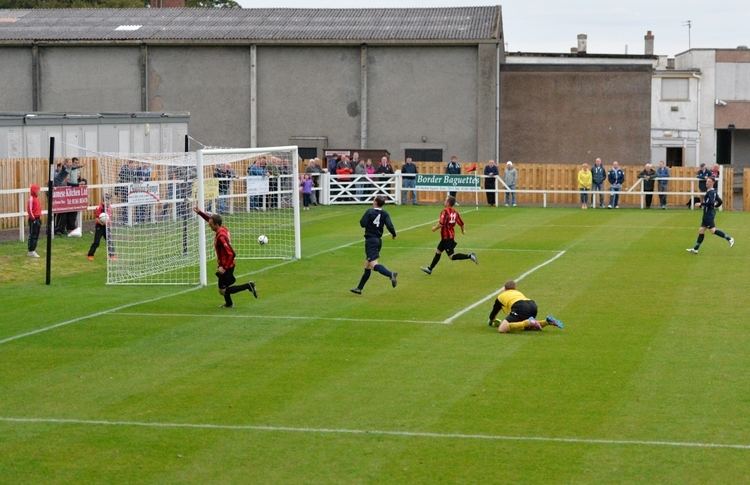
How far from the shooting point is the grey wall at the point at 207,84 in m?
60.6

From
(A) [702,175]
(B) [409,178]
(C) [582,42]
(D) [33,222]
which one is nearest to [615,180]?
(A) [702,175]

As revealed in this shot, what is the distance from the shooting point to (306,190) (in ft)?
160

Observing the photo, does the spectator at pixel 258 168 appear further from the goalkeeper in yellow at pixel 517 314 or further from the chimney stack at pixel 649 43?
the chimney stack at pixel 649 43

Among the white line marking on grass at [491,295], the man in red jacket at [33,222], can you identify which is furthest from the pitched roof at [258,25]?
the man in red jacket at [33,222]

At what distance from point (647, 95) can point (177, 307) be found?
42.9 m

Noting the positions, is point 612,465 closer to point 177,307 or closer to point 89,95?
point 177,307

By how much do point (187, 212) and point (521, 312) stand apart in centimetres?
1182

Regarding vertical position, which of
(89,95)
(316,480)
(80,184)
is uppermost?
(89,95)

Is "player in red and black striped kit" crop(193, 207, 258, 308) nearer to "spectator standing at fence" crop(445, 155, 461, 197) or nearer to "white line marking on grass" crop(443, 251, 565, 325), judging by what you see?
"white line marking on grass" crop(443, 251, 565, 325)

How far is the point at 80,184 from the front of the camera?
3600cm

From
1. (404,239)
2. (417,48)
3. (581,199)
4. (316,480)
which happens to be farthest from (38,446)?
(417,48)

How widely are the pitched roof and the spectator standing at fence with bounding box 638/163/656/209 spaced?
10.9 m

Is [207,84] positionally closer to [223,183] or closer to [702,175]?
[702,175]

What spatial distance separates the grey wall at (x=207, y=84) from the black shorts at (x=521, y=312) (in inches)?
1656
